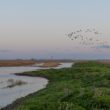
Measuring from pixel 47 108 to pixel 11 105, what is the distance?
6.62 m

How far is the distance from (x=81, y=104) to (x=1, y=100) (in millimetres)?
12015

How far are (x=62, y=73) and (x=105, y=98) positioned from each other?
45734mm

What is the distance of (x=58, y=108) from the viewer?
25.6 metres

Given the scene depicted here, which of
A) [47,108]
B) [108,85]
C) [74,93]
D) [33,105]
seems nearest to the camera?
[47,108]

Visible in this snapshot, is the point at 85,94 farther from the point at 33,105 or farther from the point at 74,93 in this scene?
the point at 33,105

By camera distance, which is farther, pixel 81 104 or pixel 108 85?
pixel 108 85

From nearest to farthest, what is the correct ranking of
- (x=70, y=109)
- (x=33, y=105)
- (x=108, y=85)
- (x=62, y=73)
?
1. (x=70, y=109)
2. (x=33, y=105)
3. (x=108, y=85)
4. (x=62, y=73)

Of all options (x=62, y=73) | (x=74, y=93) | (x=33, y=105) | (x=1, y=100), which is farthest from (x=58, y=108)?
(x=62, y=73)

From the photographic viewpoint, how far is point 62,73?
73250 mm

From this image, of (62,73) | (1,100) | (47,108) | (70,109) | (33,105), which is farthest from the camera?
(62,73)

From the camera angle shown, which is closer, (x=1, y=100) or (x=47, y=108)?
(x=47, y=108)

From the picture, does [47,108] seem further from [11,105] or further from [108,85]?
[108,85]

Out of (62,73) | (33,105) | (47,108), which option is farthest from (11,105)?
(62,73)

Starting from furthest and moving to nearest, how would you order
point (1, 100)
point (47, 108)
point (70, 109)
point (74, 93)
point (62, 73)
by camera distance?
point (62, 73)
point (1, 100)
point (74, 93)
point (47, 108)
point (70, 109)
